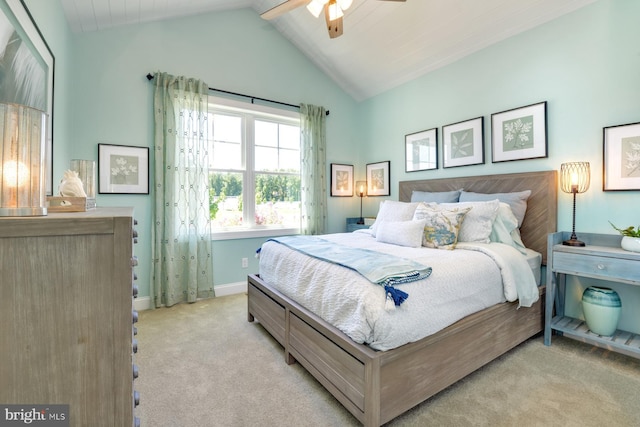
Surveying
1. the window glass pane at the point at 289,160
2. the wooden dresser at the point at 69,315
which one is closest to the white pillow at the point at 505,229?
the window glass pane at the point at 289,160

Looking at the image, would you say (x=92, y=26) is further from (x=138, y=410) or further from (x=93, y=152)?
(x=138, y=410)

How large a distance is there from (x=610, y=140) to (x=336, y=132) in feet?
10.1

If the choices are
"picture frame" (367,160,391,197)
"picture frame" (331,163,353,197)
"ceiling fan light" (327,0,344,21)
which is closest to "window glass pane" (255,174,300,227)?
"picture frame" (331,163,353,197)

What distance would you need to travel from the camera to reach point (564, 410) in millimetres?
1654

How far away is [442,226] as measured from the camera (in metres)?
2.48

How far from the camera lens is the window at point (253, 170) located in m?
3.68

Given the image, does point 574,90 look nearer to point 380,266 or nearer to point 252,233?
point 380,266

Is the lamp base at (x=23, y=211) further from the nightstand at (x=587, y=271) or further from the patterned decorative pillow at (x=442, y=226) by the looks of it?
the nightstand at (x=587, y=271)

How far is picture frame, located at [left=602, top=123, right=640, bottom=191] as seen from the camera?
7.34 ft

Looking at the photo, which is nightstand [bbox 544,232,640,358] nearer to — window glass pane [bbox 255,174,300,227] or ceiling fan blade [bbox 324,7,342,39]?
ceiling fan blade [bbox 324,7,342,39]

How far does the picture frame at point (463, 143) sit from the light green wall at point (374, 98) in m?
0.08

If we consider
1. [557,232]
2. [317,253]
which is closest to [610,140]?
[557,232]

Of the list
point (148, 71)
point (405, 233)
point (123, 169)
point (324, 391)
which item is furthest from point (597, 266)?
point (148, 71)

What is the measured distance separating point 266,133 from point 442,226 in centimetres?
262
